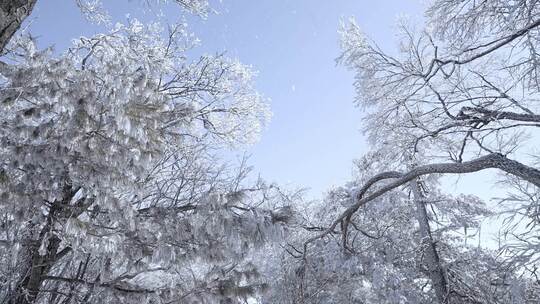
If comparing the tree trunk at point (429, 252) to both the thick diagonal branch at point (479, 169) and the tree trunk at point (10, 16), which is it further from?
the tree trunk at point (10, 16)

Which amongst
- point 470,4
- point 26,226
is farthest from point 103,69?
point 470,4

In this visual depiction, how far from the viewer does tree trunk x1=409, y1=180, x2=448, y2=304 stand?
9.05 metres

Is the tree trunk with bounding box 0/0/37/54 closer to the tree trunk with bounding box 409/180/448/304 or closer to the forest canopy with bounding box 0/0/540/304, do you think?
the forest canopy with bounding box 0/0/540/304

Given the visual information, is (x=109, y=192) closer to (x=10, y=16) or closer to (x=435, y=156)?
(x=10, y=16)

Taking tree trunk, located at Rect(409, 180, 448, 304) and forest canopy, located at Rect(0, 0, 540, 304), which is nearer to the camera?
forest canopy, located at Rect(0, 0, 540, 304)

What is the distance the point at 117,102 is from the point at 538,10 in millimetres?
5327

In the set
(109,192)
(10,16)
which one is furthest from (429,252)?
(10,16)

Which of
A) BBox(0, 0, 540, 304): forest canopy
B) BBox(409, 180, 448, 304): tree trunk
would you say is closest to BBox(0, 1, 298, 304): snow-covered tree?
BBox(0, 0, 540, 304): forest canopy

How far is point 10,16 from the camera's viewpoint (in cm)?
224

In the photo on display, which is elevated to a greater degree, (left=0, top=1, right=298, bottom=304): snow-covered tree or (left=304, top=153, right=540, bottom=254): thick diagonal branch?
Result: (left=304, top=153, right=540, bottom=254): thick diagonal branch

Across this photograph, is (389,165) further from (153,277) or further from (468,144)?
(153,277)

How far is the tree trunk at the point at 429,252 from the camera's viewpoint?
9055 millimetres

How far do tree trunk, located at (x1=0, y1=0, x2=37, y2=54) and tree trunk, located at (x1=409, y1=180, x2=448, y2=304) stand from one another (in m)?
8.40

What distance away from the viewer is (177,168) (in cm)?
547
